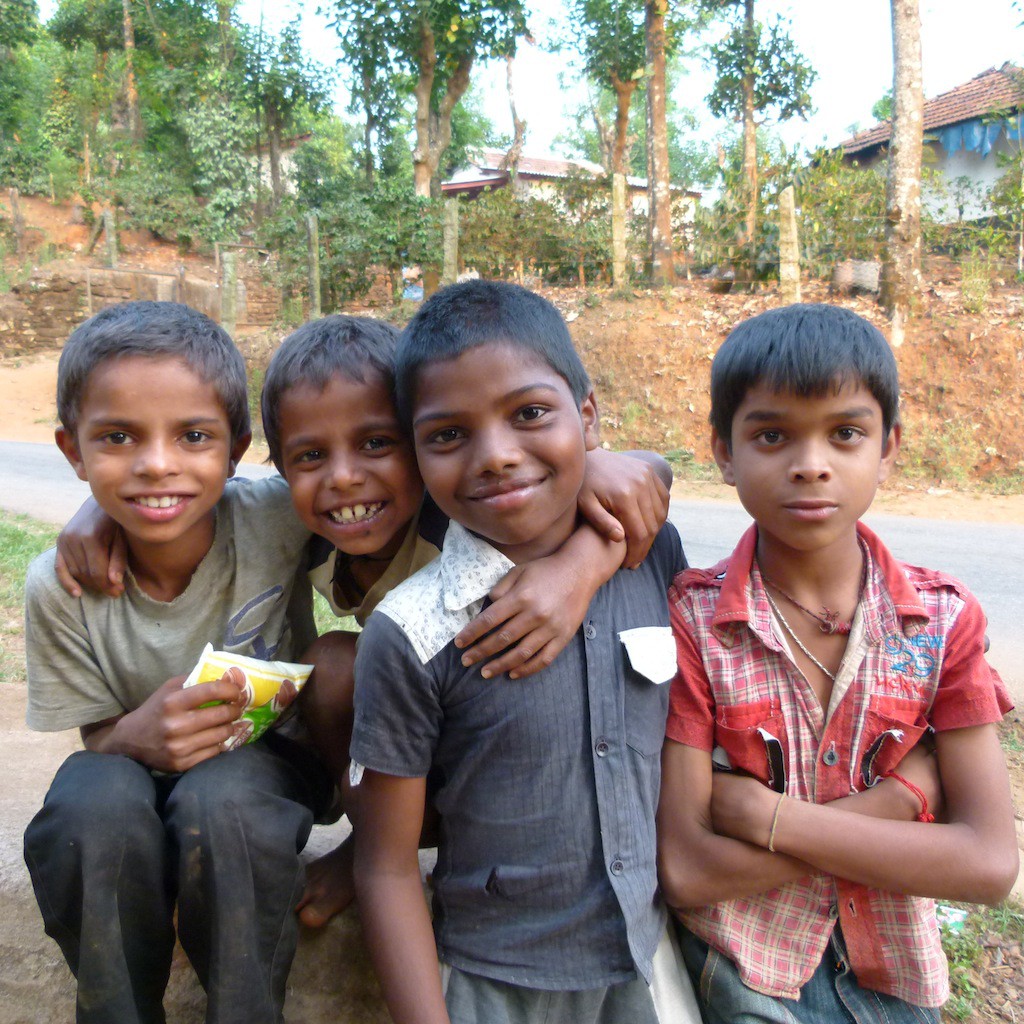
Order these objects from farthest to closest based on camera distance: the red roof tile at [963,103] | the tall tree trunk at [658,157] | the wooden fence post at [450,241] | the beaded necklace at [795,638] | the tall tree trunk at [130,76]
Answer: the tall tree trunk at [130,76]
the red roof tile at [963,103]
the wooden fence post at [450,241]
the tall tree trunk at [658,157]
the beaded necklace at [795,638]

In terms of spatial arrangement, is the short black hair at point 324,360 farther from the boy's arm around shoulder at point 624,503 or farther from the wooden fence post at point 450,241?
the wooden fence post at point 450,241

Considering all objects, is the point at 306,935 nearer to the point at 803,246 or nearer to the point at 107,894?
the point at 107,894

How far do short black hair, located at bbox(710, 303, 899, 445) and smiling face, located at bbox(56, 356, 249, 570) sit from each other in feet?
3.31

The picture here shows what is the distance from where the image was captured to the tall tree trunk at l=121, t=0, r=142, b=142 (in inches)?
859

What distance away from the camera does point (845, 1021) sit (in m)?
1.56

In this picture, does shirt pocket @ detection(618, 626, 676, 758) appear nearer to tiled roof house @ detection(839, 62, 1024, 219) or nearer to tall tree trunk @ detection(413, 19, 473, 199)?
tall tree trunk @ detection(413, 19, 473, 199)

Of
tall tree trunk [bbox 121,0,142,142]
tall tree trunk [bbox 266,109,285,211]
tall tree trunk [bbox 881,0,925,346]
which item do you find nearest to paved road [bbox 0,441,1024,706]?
tall tree trunk [bbox 881,0,925,346]

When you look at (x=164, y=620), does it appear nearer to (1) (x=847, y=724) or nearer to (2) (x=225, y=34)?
(1) (x=847, y=724)

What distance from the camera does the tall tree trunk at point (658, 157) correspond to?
11062 mm

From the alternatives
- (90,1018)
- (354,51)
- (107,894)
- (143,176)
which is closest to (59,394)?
(107,894)

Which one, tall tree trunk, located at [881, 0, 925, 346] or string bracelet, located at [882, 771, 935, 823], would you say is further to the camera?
tall tree trunk, located at [881, 0, 925, 346]

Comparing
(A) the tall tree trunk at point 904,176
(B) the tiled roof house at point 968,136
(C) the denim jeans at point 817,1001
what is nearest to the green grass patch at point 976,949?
(C) the denim jeans at point 817,1001

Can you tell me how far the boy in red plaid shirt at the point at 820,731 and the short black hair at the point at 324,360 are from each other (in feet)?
2.30

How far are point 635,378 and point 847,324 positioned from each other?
859cm
